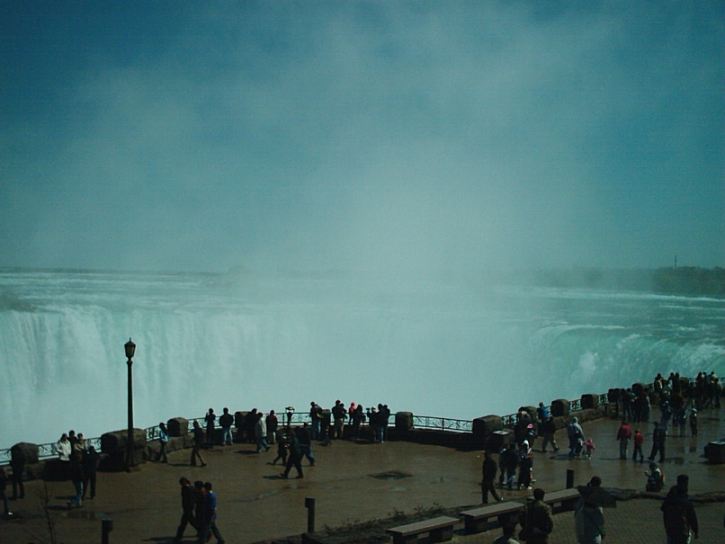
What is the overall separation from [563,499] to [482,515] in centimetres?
170

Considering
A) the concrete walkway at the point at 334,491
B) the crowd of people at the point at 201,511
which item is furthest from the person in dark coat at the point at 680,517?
the crowd of people at the point at 201,511

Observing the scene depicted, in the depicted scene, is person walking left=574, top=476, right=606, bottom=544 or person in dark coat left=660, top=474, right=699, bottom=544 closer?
person walking left=574, top=476, right=606, bottom=544

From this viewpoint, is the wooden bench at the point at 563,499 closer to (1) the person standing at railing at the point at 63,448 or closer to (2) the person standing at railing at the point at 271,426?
(2) the person standing at railing at the point at 271,426

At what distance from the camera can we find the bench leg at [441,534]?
9.95m

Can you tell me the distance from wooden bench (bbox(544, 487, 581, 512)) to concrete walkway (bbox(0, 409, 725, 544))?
24 centimetres

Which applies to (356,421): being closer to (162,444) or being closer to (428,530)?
(162,444)

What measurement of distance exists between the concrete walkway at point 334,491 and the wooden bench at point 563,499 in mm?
236

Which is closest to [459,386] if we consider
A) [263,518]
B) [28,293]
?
[28,293]

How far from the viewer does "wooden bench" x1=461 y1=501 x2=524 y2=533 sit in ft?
34.1

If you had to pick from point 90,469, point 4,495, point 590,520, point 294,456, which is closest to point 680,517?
point 590,520

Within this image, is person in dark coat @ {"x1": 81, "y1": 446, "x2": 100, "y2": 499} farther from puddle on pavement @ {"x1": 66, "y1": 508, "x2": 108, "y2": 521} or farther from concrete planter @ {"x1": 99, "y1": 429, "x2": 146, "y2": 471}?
concrete planter @ {"x1": 99, "y1": 429, "x2": 146, "y2": 471}

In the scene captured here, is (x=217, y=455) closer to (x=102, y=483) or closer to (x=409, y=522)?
(x=102, y=483)

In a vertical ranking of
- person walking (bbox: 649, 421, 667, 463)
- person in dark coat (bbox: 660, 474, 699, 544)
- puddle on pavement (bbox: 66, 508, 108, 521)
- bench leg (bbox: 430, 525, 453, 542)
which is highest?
person in dark coat (bbox: 660, 474, 699, 544)

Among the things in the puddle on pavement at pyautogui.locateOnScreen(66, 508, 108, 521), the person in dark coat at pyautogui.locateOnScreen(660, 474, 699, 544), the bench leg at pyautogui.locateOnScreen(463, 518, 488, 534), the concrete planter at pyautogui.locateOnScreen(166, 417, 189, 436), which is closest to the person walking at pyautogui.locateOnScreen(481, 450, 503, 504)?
the bench leg at pyautogui.locateOnScreen(463, 518, 488, 534)
